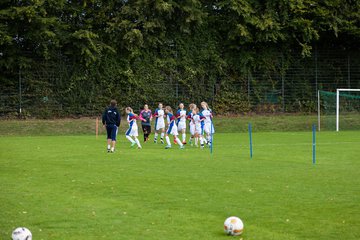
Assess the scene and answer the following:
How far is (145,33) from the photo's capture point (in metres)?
47.6

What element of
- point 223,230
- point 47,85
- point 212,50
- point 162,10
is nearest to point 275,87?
point 212,50

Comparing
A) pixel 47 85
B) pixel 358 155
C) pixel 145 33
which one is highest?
pixel 145 33

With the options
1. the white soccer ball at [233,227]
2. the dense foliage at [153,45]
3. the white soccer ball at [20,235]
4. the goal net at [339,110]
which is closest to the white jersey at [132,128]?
the dense foliage at [153,45]

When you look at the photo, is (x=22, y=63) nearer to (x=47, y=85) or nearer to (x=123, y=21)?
(x=47, y=85)

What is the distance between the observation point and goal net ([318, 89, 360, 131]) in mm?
46062

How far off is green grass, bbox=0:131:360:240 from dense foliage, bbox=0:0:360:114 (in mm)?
22171

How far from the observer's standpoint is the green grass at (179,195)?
36.0ft

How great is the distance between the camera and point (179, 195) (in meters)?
14.5

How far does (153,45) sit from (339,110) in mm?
13545

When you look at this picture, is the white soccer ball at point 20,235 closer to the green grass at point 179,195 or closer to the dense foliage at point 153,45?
the green grass at point 179,195

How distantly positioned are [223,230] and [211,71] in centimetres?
4032

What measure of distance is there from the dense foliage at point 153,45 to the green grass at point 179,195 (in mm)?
22171

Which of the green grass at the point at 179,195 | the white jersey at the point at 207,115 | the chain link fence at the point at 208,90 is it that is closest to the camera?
the green grass at the point at 179,195

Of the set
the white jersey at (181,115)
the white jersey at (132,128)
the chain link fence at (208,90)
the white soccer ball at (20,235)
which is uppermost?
the chain link fence at (208,90)
